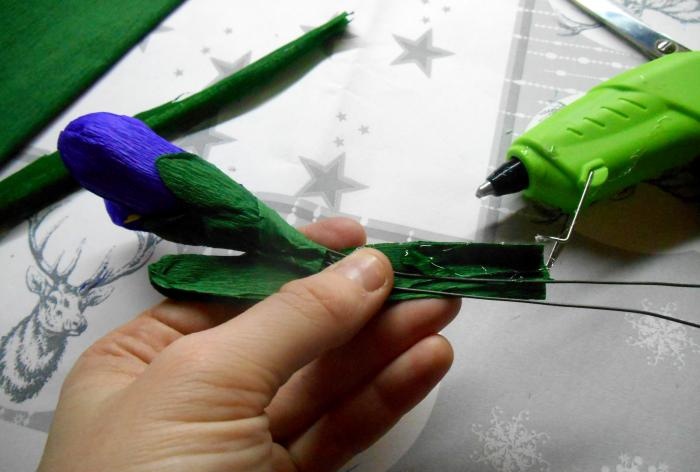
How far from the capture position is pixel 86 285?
0.66m

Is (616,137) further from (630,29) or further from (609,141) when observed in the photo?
(630,29)

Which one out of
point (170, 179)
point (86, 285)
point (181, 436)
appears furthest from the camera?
point (86, 285)

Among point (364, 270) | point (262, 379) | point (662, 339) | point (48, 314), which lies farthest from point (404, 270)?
point (48, 314)

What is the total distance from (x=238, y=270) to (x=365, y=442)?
0.25m

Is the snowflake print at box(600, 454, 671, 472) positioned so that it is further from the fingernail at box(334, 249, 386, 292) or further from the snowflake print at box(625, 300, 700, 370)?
the fingernail at box(334, 249, 386, 292)

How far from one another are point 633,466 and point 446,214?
367mm

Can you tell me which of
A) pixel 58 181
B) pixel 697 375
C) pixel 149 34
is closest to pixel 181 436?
pixel 58 181

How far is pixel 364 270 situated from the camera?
1.68ft

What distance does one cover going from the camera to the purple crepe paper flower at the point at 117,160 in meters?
0.52

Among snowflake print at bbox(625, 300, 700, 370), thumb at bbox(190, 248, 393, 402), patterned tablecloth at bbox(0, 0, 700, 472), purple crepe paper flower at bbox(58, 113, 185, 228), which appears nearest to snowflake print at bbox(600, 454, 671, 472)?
patterned tablecloth at bbox(0, 0, 700, 472)

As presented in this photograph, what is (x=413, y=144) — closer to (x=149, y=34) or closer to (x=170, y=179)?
(x=170, y=179)

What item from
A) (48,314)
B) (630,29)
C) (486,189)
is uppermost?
(630,29)

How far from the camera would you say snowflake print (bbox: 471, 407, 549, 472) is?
0.55 metres

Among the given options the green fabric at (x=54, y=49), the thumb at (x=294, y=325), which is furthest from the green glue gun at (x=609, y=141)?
the green fabric at (x=54, y=49)
